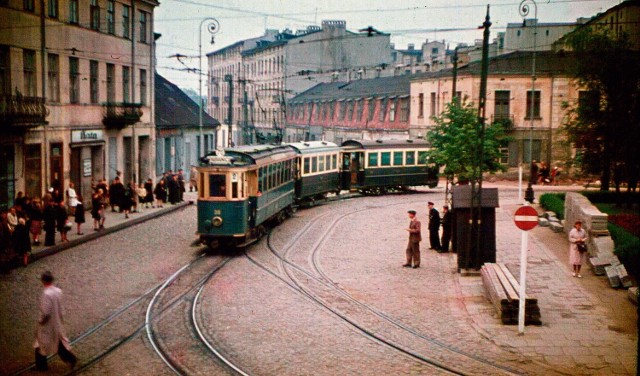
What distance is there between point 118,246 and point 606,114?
65.0 ft

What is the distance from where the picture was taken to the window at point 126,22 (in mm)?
37219

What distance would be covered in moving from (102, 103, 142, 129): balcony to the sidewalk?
4.18 metres

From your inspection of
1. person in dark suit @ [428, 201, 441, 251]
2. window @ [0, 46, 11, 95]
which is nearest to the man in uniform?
person in dark suit @ [428, 201, 441, 251]

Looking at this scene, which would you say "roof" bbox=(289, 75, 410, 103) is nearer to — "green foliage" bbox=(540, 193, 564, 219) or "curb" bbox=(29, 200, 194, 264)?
"green foliage" bbox=(540, 193, 564, 219)

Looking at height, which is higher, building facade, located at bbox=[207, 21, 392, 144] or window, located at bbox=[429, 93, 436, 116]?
building facade, located at bbox=[207, 21, 392, 144]

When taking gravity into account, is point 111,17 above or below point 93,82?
above

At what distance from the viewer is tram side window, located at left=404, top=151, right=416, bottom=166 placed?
45125 millimetres

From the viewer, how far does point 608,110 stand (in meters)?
31.4

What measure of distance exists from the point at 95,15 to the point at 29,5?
684 cm

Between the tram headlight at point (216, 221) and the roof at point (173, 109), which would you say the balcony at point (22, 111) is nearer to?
the tram headlight at point (216, 221)

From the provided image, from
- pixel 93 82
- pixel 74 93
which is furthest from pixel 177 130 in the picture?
pixel 74 93

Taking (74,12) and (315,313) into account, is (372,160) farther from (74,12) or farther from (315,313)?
(315,313)

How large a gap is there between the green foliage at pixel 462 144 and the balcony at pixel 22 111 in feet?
51.5

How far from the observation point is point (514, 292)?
51.4 feet
